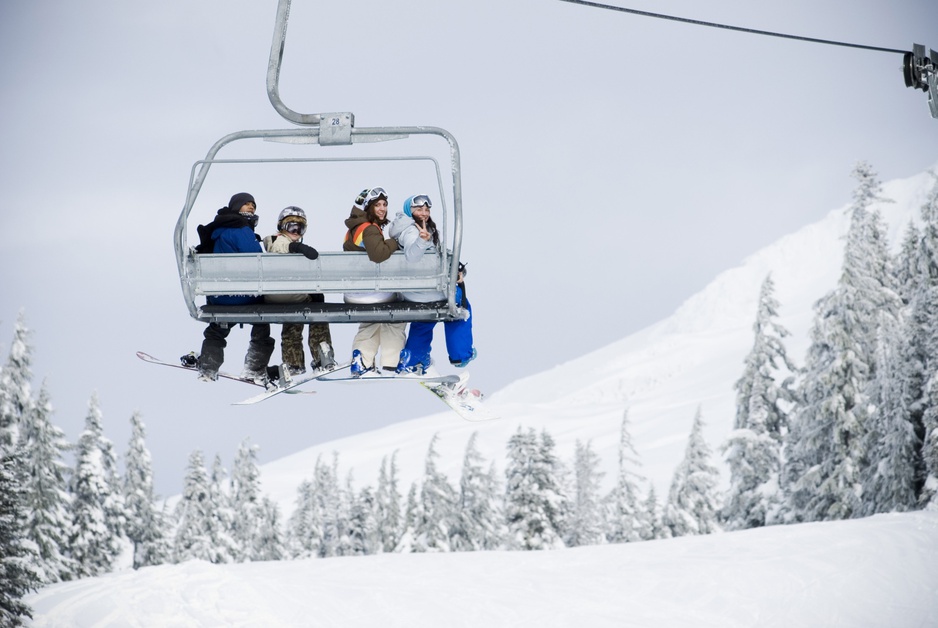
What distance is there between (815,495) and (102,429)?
89.8 ft

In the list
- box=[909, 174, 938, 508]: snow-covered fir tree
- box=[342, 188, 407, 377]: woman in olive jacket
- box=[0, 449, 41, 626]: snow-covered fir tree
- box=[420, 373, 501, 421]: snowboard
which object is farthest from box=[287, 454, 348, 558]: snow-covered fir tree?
box=[342, 188, 407, 377]: woman in olive jacket

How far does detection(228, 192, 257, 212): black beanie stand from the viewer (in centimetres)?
976

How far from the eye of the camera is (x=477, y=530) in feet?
188

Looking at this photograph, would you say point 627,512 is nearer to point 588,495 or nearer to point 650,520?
point 650,520

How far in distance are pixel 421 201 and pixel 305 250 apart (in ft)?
4.01

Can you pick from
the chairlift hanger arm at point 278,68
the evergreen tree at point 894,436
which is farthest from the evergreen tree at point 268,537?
the chairlift hanger arm at point 278,68

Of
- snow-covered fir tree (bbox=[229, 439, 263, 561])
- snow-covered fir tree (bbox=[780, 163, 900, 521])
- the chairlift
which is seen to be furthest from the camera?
snow-covered fir tree (bbox=[229, 439, 263, 561])

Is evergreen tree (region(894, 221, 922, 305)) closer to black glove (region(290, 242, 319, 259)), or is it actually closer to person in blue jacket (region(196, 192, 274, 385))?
person in blue jacket (region(196, 192, 274, 385))

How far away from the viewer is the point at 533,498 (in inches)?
1797

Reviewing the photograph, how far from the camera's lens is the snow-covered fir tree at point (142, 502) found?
48.3 metres

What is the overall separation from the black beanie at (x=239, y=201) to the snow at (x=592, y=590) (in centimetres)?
1617

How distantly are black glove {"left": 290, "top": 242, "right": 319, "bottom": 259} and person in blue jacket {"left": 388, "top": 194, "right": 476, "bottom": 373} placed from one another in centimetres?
71

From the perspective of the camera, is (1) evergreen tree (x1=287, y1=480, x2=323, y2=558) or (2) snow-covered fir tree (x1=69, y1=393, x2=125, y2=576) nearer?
(2) snow-covered fir tree (x1=69, y1=393, x2=125, y2=576)

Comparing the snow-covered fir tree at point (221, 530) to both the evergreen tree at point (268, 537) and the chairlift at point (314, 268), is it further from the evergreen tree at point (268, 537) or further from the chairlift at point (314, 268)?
the chairlift at point (314, 268)
